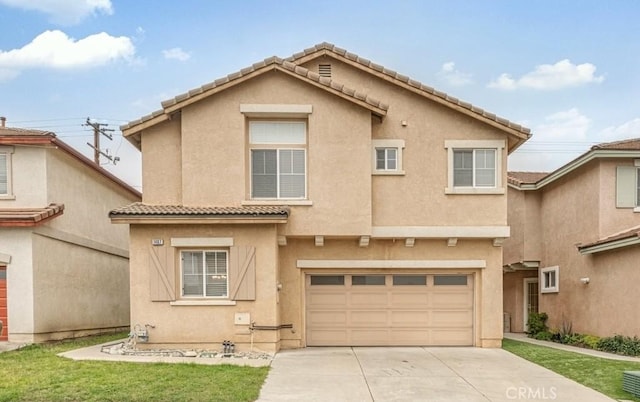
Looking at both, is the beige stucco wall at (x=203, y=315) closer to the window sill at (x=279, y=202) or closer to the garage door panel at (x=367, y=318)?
the window sill at (x=279, y=202)

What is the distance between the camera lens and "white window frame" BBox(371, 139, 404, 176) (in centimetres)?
1327

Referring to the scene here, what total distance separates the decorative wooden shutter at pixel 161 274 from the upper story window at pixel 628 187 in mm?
12862

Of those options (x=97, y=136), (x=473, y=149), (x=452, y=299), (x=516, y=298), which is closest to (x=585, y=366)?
(x=452, y=299)

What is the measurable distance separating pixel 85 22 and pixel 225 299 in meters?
12.6

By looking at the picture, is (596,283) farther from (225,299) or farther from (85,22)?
(85,22)

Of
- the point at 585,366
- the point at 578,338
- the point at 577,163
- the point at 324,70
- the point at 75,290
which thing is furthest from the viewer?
the point at 75,290

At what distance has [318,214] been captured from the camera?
1270 cm

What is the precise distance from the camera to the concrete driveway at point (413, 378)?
829 cm

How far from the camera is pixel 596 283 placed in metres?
14.6

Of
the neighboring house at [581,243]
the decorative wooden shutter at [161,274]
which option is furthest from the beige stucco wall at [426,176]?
the decorative wooden shutter at [161,274]

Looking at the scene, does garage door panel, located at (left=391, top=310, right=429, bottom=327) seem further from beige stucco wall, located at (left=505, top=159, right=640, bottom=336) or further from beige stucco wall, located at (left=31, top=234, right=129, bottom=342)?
beige stucco wall, located at (left=31, top=234, right=129, bottom=342)

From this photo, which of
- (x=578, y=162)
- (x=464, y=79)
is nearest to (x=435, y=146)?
(x=578, y=162)

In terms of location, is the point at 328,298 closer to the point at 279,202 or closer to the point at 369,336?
the point at 369,336

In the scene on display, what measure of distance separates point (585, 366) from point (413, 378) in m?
4.24
